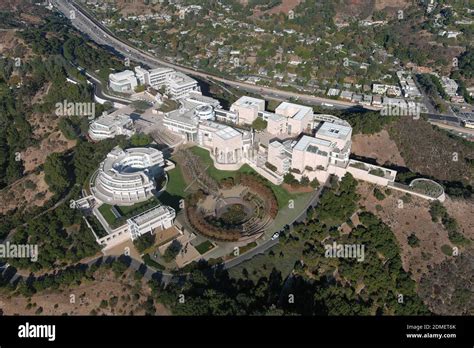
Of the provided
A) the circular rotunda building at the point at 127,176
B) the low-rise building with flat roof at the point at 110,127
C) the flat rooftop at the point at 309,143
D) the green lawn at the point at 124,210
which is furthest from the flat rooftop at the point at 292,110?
the green lawn at the point at 124,210

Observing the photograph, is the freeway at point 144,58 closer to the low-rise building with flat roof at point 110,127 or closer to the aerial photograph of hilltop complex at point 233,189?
the aerial photograph of hilltop complex at point 233,189

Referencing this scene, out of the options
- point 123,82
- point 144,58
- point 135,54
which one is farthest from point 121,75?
point 135,54

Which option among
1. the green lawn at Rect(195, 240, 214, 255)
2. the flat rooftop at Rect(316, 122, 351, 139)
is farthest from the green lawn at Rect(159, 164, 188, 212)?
the flat rooftop at Rect(316, 122, 351, 139)

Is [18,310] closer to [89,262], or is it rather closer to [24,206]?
[89,262]

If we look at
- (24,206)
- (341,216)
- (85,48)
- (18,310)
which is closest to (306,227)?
(341,216)

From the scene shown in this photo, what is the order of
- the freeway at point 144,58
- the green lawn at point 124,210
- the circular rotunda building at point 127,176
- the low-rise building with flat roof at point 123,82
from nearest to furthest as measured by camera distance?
the green lawn at point 124,210 < the circular rotunda building at point 127,176 < the low-rise building with flat roof at point 123,82 < the freeway at point 144,58

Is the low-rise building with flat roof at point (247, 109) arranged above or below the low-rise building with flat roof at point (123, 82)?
above
